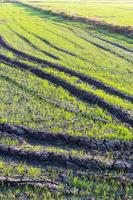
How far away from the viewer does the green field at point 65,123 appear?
38.7 feet

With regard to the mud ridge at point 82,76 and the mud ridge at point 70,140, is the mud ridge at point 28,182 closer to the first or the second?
the mud ridge at point 70,140

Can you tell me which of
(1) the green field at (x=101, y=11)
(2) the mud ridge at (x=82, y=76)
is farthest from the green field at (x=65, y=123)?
(1) the green field at (x=101, y=11)

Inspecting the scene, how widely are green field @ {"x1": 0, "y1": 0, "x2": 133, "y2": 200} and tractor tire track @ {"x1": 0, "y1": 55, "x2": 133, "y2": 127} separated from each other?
0.13ft

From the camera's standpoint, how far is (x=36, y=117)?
1616 centimetres

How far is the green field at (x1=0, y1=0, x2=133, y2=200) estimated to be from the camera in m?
11.8

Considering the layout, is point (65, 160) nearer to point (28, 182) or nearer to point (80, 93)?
point (28, 182)

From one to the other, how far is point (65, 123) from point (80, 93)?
170 inches

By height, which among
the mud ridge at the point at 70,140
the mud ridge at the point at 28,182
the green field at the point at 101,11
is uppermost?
the mud ridge at the point at 70,140

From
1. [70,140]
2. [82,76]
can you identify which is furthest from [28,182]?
[82,76]

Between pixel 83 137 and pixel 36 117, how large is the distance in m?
2.48

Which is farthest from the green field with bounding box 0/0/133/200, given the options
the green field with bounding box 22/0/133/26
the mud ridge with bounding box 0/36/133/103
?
the green field with bounding box 22/0/133/26

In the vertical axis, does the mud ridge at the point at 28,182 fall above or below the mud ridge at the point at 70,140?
below

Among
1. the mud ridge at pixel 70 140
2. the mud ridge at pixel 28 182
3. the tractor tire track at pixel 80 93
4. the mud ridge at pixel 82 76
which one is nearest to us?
the mud ridge at pixel 28 182

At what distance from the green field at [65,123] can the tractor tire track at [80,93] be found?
4 centimetres
